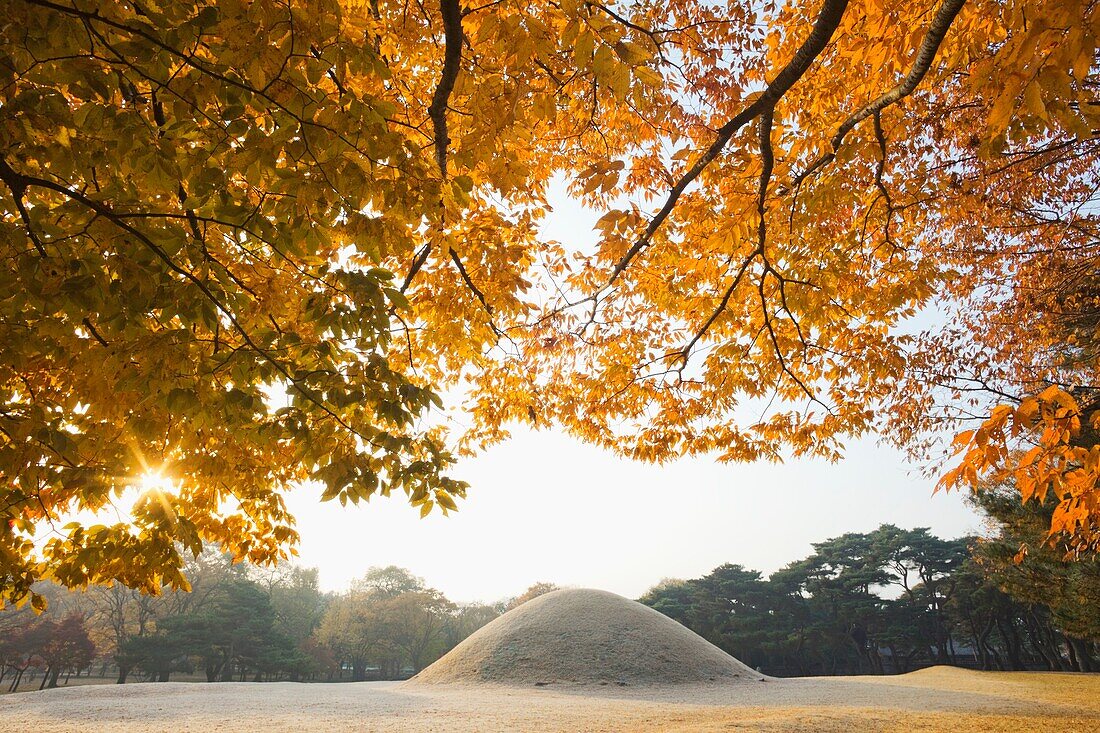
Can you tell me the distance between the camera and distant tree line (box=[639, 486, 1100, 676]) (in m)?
41.0

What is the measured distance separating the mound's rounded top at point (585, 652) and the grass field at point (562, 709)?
1.63 meters

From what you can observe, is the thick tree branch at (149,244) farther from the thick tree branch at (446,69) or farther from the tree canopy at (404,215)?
the thick tree branch at (446,69)

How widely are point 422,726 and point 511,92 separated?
44.8 ft

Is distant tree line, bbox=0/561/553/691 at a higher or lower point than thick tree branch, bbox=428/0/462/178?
lower

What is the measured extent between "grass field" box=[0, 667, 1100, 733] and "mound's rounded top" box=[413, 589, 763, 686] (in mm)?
1626

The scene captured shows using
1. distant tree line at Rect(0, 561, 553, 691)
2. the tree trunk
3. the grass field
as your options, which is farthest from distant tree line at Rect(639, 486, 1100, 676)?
distant tree line at Rect(0, 561, 553, 691)

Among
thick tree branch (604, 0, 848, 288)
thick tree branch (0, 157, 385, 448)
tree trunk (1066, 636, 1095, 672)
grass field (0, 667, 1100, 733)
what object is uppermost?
thick tree branch (604, 0, 848, 288)

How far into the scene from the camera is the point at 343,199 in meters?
3.15

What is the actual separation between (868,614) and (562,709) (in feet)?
131

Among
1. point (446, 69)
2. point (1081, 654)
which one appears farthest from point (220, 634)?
point (1081, 654)

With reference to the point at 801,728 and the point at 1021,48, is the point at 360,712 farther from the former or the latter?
the point at 1021,48

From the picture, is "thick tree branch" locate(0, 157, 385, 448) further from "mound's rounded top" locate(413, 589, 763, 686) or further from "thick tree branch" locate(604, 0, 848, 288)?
"mound's rounded top" locate(413, 589, 763, 686)

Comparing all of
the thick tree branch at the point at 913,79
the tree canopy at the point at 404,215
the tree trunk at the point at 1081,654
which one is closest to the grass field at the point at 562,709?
the tree canopy at the point at 404,215

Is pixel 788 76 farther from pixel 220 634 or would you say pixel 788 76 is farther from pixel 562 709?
pixel 220 634
